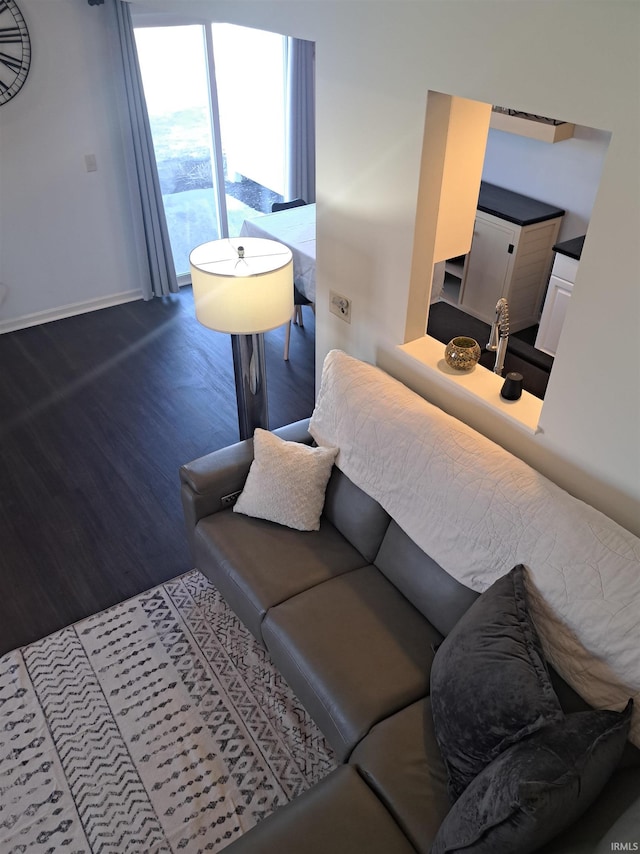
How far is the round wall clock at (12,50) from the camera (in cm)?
405

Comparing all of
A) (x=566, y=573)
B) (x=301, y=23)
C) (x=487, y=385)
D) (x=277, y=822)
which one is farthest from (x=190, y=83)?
(x=277, y=822)

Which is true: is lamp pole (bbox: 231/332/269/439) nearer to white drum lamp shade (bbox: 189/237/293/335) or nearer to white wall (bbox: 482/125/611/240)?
white drum lamp shade (bbox: 189/237/293/335)

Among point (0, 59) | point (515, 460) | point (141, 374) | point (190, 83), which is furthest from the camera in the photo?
point (190, 83)

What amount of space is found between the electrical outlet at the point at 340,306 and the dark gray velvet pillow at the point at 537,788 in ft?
6.17

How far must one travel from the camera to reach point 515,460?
2.23 m

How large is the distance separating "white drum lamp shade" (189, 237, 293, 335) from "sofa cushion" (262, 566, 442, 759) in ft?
3.67

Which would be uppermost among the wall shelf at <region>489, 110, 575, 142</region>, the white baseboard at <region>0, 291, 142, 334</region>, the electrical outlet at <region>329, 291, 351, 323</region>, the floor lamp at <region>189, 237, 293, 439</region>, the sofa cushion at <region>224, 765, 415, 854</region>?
the wall shelf at <region>489, 110, 575, 142</region>

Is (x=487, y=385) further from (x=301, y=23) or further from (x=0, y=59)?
(x=0, y=59)

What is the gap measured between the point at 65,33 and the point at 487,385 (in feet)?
12.4

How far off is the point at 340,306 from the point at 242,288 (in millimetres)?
538

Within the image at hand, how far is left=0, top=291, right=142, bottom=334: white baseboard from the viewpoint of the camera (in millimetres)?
4969

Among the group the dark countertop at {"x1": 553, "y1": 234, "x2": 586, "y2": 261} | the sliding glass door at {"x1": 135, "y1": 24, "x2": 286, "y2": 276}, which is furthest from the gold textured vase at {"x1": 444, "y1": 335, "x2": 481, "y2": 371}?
the sliding glass door at {"x1": 135, "y1": 24, "x2": 286, "y2": 276}

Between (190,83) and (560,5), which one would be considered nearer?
(560,5)

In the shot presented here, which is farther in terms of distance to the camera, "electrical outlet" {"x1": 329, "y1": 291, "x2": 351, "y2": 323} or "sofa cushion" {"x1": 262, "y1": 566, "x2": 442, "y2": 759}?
"electrical outlet" {"x1": 329, "y1": 291, "x2": 351, "y2": 323}
